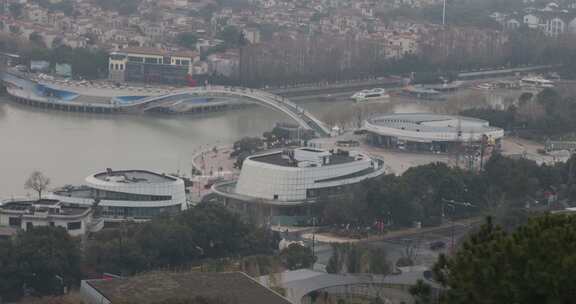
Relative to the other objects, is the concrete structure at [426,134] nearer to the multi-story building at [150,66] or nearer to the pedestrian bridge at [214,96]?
the pedestrian bridge at [214,96]

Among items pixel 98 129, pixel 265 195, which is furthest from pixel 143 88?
pixel 265 195

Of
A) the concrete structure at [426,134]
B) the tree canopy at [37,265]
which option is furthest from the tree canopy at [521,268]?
the concrete structure at [426,134]

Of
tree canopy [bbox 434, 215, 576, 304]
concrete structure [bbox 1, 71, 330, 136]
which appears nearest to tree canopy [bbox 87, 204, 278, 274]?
tree canopy [bbox 434, 215, 576, 304]

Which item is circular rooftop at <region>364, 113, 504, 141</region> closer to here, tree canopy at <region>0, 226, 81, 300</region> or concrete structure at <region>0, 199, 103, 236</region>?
concrete structure at <region>0, 199, 103, 236</region>

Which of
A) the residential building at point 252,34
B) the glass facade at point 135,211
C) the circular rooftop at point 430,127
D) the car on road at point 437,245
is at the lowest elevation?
the car on road at point 437,245

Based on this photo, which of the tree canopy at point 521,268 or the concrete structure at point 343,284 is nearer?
the tree canopy at point 521,268

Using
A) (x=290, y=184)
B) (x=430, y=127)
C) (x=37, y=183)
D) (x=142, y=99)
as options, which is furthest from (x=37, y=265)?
(x=142, y=99)
